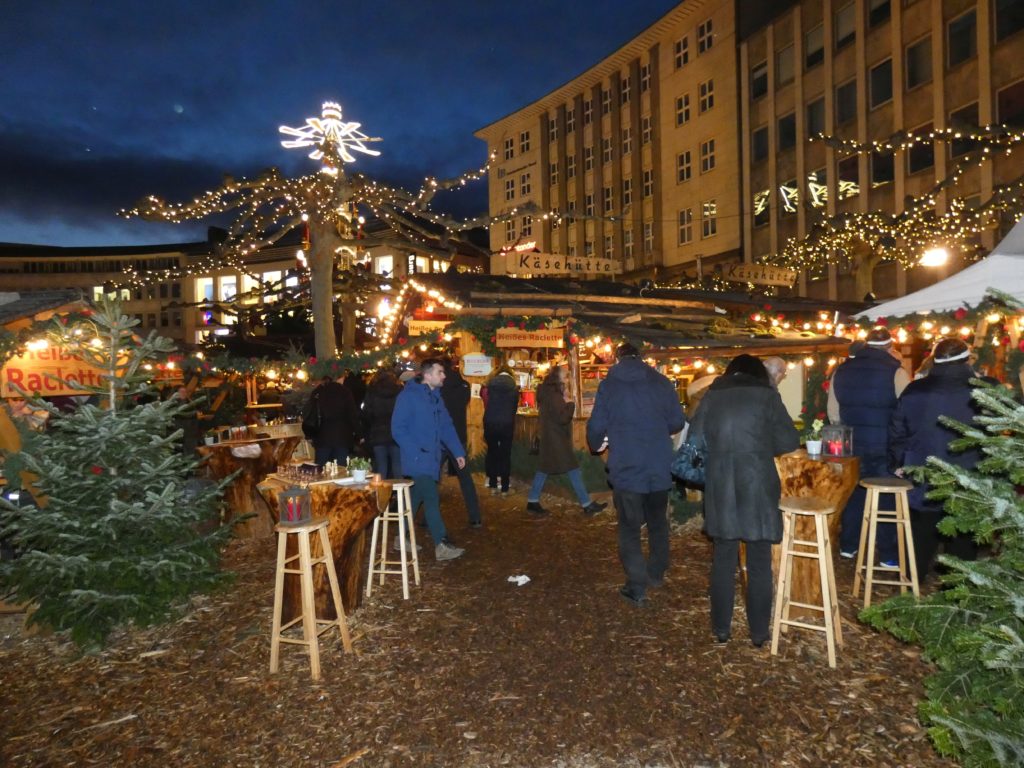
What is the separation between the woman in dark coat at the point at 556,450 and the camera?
902 centimetres

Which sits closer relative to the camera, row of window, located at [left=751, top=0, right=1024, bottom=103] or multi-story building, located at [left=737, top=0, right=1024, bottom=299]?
row of window, located at [left=751, top=0, right=1024, bottom=103]

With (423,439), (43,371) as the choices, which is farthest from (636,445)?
(43,371)

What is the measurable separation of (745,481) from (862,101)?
76.3ft

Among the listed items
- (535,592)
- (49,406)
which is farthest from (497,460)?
(49,406)

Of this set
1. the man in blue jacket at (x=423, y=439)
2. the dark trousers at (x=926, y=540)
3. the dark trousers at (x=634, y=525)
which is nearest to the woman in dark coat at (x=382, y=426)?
the man in blue jacket at (x=423, y=439)

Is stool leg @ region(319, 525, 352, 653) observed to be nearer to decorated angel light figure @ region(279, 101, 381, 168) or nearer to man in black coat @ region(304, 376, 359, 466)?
man in black coat @ region(304, 376, 359, 466)

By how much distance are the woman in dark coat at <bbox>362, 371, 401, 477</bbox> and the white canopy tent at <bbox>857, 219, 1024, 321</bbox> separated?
6.25 m

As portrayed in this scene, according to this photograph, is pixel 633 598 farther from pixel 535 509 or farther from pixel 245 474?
pixel 245 474

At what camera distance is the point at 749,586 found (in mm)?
4629

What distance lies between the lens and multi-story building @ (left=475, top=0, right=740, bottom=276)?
28781mm

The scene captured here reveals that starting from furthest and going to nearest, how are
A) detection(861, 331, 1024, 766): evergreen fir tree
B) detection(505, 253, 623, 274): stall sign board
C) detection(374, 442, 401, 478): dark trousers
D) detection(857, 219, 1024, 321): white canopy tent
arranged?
detection(505, 253, 623, 274): stall sign board → detection(374, 442, 401, 478): dark trousers → detection(857, 219, 1024, 321): white canopy tent → detection(861, 331, 1024, 766): evergreen fir tree

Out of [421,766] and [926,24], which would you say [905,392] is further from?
[926,24]

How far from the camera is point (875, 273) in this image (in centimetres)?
2309

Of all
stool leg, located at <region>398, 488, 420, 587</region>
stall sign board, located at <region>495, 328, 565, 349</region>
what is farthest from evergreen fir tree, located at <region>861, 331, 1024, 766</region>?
stall sign board, located at <region>495, 328, 565, 349</region>
